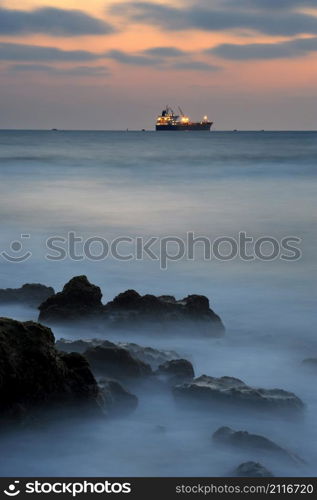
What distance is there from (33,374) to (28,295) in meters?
5.06

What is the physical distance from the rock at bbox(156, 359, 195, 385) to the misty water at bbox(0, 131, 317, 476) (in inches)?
14.3

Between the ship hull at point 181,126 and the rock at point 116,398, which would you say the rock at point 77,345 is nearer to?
the rock at point 116,398

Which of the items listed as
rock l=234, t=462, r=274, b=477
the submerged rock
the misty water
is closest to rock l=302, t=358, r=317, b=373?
the misty water

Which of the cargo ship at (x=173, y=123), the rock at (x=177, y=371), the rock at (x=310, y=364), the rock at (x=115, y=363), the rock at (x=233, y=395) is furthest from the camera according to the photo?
the cargo ship at (x=173, y=123)

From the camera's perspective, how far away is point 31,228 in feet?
70.8

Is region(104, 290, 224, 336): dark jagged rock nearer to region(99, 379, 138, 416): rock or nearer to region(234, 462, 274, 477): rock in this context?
region(99, 379, 138, 416): rock

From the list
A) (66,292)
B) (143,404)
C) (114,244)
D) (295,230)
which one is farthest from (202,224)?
(143,404)

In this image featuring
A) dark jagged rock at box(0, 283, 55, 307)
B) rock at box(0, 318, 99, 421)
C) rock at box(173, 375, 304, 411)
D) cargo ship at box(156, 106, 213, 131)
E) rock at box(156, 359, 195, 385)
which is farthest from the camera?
cargo ship at box(156, 106, 213, 131)

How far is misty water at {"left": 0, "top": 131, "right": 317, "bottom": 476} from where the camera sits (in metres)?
6.36

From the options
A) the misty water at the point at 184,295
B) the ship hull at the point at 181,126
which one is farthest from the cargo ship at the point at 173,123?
the misty water at the point at 184,295

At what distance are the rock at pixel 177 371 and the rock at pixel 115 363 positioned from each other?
0.68ft

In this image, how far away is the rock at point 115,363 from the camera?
771cm

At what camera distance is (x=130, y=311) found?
32.7 feet
